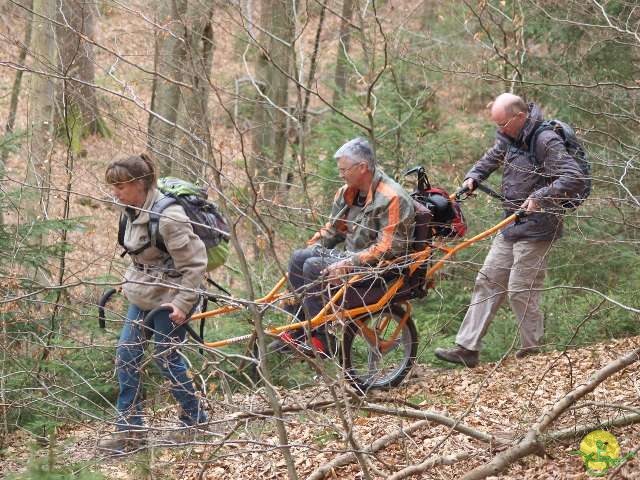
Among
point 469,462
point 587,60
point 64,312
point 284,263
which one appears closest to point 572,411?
point 469,462

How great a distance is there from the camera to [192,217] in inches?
233

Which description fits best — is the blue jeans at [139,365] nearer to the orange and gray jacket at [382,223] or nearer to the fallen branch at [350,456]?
the fallen branch at [350,456]

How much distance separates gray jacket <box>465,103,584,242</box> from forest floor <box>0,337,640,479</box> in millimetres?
1188

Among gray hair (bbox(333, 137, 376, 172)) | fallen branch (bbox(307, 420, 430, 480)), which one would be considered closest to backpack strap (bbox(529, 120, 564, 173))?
gray hair (bbox(333, 137, 376, 172))

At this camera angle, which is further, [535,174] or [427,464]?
[535,174]

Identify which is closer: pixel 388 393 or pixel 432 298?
pixel 388 393

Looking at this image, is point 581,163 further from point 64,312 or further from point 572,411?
point 64,312

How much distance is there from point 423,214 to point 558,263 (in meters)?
4.18

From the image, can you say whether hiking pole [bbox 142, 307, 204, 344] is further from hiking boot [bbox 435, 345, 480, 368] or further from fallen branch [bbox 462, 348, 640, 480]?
hiking boot [bbox 435, 345, 480, 368]

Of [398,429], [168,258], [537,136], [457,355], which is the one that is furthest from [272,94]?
[398,429]

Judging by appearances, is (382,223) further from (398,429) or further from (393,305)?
(398,429)

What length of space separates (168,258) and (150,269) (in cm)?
17

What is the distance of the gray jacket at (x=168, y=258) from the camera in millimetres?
5652

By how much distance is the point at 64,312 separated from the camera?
7.85 meters
